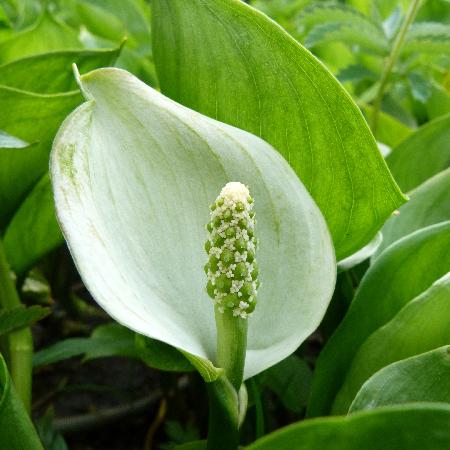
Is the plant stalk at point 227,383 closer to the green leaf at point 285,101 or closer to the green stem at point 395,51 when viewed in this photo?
the green leaf at point 285,101

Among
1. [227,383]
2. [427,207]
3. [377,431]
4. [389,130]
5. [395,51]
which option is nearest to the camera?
[377,431]

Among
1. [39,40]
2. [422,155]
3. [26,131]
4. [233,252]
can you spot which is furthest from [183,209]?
[39,40]

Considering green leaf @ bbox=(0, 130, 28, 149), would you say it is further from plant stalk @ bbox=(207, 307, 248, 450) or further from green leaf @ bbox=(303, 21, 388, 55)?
green leaf @ bbox=(303, 21, 388, 55)

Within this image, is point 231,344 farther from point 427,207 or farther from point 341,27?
point 341,27

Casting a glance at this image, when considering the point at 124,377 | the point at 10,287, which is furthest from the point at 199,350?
the point at 124,377

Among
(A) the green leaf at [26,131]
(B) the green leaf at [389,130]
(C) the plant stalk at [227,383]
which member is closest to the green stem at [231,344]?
(C) the plant stalk at [227,383]

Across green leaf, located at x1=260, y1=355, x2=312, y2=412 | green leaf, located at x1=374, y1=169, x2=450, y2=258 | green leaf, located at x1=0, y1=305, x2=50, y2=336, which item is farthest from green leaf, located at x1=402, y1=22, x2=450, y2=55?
green leaf, located at x1=0, y1=305, x2=50, y2=336
